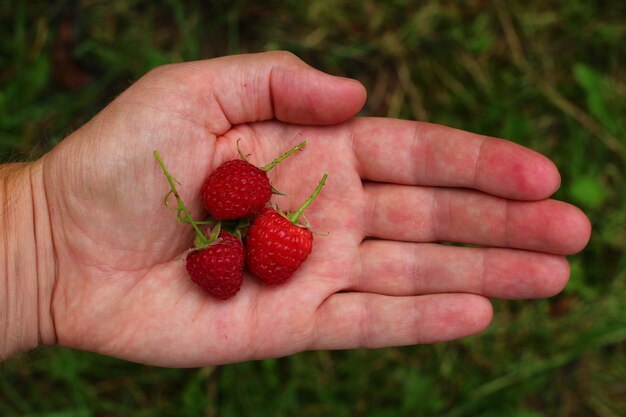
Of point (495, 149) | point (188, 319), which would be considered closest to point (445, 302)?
point (495, 149)

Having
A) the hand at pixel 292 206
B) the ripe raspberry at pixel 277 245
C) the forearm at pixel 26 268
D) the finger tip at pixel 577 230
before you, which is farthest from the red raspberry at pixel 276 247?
the finger tip at pixel 577 230

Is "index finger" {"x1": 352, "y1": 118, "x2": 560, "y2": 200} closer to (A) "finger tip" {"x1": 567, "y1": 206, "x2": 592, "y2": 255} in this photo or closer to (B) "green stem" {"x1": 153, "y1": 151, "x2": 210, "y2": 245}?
(A) "finger tip" {"x1": 567, "y1": 206, "x2": 592, "y2": 255}

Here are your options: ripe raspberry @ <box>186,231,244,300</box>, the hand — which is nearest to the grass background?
the hand

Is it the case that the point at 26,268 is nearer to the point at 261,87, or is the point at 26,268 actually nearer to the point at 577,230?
the point at 261,87

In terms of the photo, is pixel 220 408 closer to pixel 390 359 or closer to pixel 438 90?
pixel 390 359

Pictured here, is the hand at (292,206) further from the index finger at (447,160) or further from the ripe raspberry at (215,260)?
the ripe raspberry at (215,260)

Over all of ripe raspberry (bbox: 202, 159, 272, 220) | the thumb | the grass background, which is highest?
the thumb
